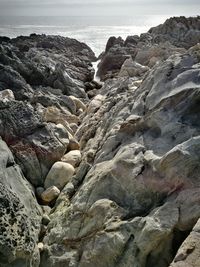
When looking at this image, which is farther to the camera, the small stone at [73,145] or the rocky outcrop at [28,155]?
the small stone at [73,145]

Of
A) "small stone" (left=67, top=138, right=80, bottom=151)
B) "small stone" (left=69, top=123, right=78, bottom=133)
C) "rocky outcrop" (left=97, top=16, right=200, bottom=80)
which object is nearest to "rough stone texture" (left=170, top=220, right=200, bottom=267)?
"small stone" (left=67, top=138, right=80, bottom=151)

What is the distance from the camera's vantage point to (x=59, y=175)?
13.0m

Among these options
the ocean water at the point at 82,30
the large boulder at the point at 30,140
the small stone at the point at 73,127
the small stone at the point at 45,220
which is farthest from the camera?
the ocean water at the point at 82,30

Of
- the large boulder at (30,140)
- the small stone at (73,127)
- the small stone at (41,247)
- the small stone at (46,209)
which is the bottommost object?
the small stone at (41,247)

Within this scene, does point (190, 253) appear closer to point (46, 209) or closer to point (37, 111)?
point (46, 209)

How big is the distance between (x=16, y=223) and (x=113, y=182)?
2.53m

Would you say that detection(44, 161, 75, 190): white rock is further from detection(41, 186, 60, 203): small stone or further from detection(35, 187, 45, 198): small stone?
detection(41, 186, 60, 203): small stone

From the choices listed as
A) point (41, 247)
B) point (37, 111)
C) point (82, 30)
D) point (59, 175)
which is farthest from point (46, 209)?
point (82, 30)

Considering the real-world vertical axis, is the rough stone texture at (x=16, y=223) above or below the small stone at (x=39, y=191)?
above

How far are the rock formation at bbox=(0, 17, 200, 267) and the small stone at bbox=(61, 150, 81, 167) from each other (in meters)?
0.04

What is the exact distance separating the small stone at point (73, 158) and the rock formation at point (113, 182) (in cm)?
4

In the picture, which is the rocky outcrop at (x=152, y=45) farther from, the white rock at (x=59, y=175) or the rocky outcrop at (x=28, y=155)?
the white rock at (x=59, y=175)

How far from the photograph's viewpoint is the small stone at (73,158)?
13586mm

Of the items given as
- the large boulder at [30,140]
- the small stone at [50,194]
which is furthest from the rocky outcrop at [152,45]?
the small stone at [50,194]
